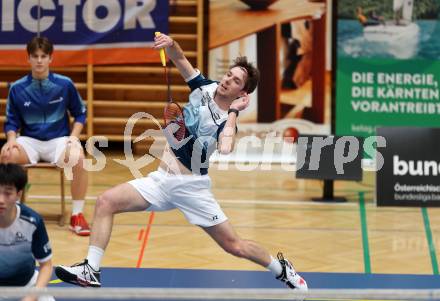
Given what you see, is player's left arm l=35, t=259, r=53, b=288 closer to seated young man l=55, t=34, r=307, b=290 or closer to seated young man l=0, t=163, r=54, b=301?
seated young man l=0, t=163, r=54, b=301

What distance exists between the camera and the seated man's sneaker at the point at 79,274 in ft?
20.9

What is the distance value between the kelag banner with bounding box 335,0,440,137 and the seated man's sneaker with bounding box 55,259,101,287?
6.68m

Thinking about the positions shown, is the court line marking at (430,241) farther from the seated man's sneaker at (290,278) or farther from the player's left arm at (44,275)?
the player's left arm at (44,275)

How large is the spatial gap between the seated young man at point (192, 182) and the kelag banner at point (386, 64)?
5.83 meters

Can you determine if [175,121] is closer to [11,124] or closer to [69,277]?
[69,277]

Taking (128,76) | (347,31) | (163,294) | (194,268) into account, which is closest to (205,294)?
(163,294)

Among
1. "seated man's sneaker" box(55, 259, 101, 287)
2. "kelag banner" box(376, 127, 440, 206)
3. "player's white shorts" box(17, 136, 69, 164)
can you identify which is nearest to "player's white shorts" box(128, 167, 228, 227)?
"seated man's sneaker" box(55, 259, 101, 287)

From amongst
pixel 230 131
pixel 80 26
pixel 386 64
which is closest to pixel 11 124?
pixel 230 131

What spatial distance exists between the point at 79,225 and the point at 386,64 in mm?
5031

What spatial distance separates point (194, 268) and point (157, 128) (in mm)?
5460

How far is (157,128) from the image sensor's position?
1325cm

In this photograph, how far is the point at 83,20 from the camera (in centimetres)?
1241

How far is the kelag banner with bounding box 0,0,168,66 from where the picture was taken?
12297 millimetres

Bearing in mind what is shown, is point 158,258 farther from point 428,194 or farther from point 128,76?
point 128,76
